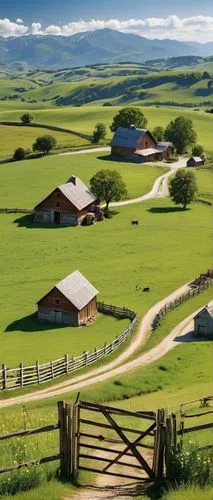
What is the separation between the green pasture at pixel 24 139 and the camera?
150 meters

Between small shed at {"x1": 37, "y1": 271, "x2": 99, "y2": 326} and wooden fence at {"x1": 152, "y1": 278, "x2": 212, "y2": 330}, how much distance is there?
6.82 m

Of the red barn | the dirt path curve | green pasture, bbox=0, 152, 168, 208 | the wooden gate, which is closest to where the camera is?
the wooden gate

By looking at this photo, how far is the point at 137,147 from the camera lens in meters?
140

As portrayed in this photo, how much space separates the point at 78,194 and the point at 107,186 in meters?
5.27

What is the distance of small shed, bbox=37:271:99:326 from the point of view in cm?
5600

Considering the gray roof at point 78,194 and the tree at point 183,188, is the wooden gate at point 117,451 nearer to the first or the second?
the gray roof at point 78,194

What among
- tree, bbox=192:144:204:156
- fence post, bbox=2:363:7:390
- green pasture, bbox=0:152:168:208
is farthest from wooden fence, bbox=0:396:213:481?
tree, bbox=192:144:204:156

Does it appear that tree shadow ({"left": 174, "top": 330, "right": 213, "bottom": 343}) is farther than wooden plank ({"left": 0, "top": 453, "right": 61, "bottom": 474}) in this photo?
Yes

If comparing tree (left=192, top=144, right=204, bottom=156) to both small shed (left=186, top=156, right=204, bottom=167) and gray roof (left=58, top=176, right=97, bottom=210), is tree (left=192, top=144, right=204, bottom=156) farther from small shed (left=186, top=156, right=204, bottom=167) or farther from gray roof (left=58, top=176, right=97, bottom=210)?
gray roof (left=58, top=176, right=97, bottom=210)

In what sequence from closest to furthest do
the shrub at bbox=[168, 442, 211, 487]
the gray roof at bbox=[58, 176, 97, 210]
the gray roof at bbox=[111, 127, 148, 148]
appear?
1. the shrub at bbox=[168, 442, 211, 487]
2. the gray roof at bbox=[58, 176, 97, 210]
3. the gray roof at bbox=[111, 127, 148, 148]

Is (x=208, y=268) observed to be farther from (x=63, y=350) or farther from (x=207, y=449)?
(x=207, y=449)

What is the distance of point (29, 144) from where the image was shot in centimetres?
15275

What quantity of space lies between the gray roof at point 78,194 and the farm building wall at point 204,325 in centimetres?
4610

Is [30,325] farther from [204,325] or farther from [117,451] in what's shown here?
[117,451]
